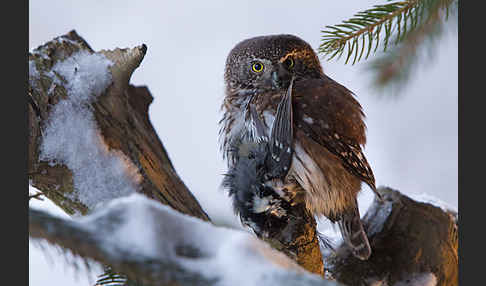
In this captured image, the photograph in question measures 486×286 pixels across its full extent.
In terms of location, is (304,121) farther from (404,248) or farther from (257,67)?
(404,248)

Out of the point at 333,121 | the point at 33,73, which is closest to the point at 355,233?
the point at 333,121

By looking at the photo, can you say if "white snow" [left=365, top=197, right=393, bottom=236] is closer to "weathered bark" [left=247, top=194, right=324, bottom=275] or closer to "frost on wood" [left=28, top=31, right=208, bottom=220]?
"weathered bark" [left=247, top=194, right=324, bottom=275]

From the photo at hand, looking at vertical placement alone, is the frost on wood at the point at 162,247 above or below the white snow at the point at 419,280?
above

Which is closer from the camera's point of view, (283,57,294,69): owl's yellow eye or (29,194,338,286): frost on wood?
(29,194,338,286): frost on wood

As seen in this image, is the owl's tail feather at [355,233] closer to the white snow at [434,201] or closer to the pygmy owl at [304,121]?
the pygmy owl at [304,121]

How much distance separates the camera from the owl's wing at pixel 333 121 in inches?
27.6

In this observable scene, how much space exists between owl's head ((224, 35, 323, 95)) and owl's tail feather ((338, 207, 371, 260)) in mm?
297

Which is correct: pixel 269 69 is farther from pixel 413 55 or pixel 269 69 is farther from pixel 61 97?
pixel 61 97

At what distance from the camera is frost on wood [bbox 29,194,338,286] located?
0.32 m

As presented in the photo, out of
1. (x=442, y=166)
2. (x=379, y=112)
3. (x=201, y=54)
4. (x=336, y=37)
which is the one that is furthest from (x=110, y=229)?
(x=442, y=166)

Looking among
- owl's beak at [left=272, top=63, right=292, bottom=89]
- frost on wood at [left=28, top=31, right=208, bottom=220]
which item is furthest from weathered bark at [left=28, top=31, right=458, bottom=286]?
owl's beak at [left=272, top=63, right=292, bottom=89]

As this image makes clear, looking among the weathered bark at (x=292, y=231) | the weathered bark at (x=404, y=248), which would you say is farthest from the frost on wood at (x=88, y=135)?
the weathered bark at (x=404, y=248)

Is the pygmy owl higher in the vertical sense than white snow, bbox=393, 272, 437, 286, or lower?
higher

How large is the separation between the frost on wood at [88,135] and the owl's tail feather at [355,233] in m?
0.31
